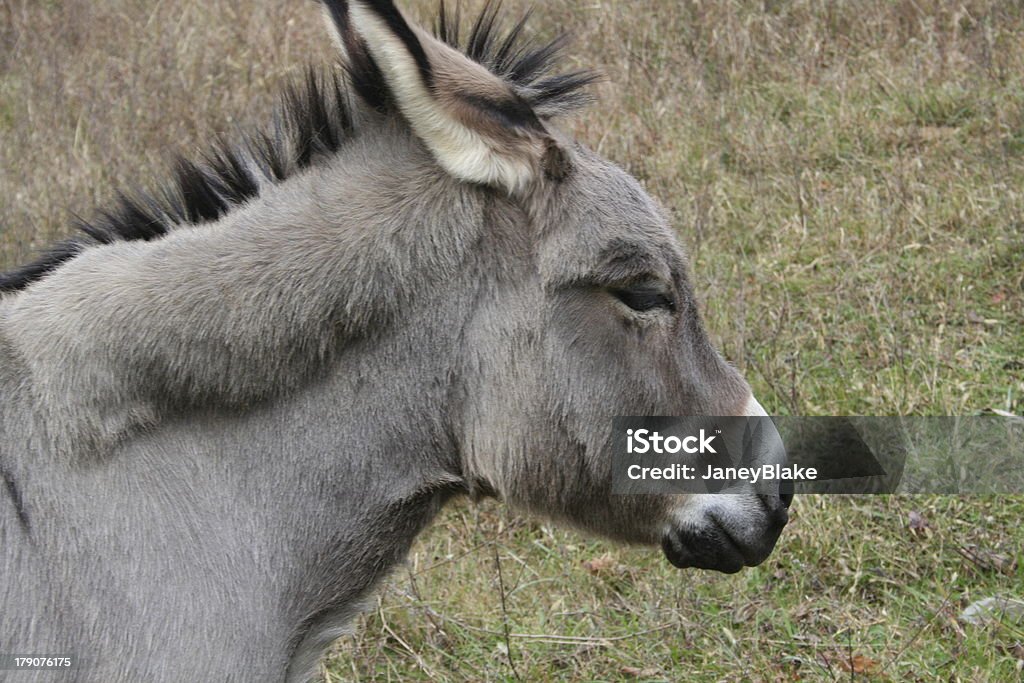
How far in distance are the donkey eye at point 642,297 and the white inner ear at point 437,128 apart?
1.22 ft

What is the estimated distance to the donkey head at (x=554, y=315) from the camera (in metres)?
2.76

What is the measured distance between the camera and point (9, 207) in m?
6.86

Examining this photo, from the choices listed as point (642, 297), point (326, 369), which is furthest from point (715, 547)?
point (326, 369)

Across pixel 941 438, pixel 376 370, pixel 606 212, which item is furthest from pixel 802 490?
pixel 376 370

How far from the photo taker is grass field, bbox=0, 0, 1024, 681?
14.5 feet

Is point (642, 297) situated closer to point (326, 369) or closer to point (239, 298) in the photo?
point (326, 369)

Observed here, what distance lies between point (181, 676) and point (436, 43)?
1.61 m

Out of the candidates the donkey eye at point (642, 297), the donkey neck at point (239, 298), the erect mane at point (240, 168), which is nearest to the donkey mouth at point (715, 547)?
the donkey eye at point (642, 297)

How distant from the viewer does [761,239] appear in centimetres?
691

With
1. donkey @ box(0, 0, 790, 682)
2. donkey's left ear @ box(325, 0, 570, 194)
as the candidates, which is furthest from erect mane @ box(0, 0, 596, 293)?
donkey's left ear @ box(325, 0, 570, 194)

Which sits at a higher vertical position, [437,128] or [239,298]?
[437,128]

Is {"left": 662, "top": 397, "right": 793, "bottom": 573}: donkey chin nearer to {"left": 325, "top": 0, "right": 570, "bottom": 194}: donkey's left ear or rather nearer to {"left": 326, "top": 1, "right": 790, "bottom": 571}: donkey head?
{"left": 326, "top": 1, "right": 790, "bottom": 571}: donkey head

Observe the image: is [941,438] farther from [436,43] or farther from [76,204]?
[76,204]

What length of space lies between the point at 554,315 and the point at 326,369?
572mm
